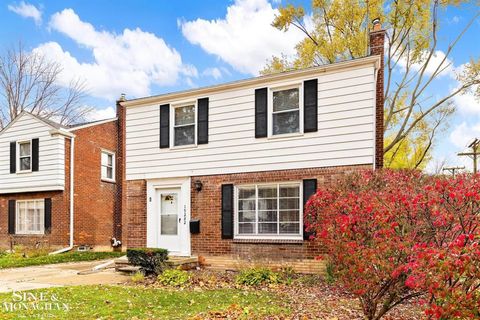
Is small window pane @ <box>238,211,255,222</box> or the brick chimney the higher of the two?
the brick chimney

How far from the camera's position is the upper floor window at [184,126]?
1194 centimetres

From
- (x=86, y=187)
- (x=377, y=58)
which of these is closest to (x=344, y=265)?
(x=377, y=58)

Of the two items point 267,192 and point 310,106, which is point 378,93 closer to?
point 310,106

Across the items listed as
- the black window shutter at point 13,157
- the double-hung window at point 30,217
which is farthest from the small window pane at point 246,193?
the black window shutter at point 13,157

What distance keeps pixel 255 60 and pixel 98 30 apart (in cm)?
877

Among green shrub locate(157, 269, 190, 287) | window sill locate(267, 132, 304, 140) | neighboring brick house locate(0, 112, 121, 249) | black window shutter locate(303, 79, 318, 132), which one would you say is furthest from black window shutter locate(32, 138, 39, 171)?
black window shutter locate(303, 79, 318, 132)

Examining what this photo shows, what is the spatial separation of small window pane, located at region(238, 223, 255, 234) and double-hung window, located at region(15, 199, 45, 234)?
995 centimetres

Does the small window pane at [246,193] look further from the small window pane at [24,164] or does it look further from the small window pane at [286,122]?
the small window pane at [24,164]

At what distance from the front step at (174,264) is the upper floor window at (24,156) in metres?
8.39

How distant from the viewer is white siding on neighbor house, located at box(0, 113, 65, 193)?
16031 mm

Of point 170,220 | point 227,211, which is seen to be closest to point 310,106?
point 227,211

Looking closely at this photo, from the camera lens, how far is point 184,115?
39.7ft

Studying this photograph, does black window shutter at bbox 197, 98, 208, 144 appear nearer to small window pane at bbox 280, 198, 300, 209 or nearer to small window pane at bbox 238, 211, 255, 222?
small window pane at bbox 238, 211, 255, 222

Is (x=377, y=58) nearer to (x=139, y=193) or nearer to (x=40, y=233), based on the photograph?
(x=139, y=193)
